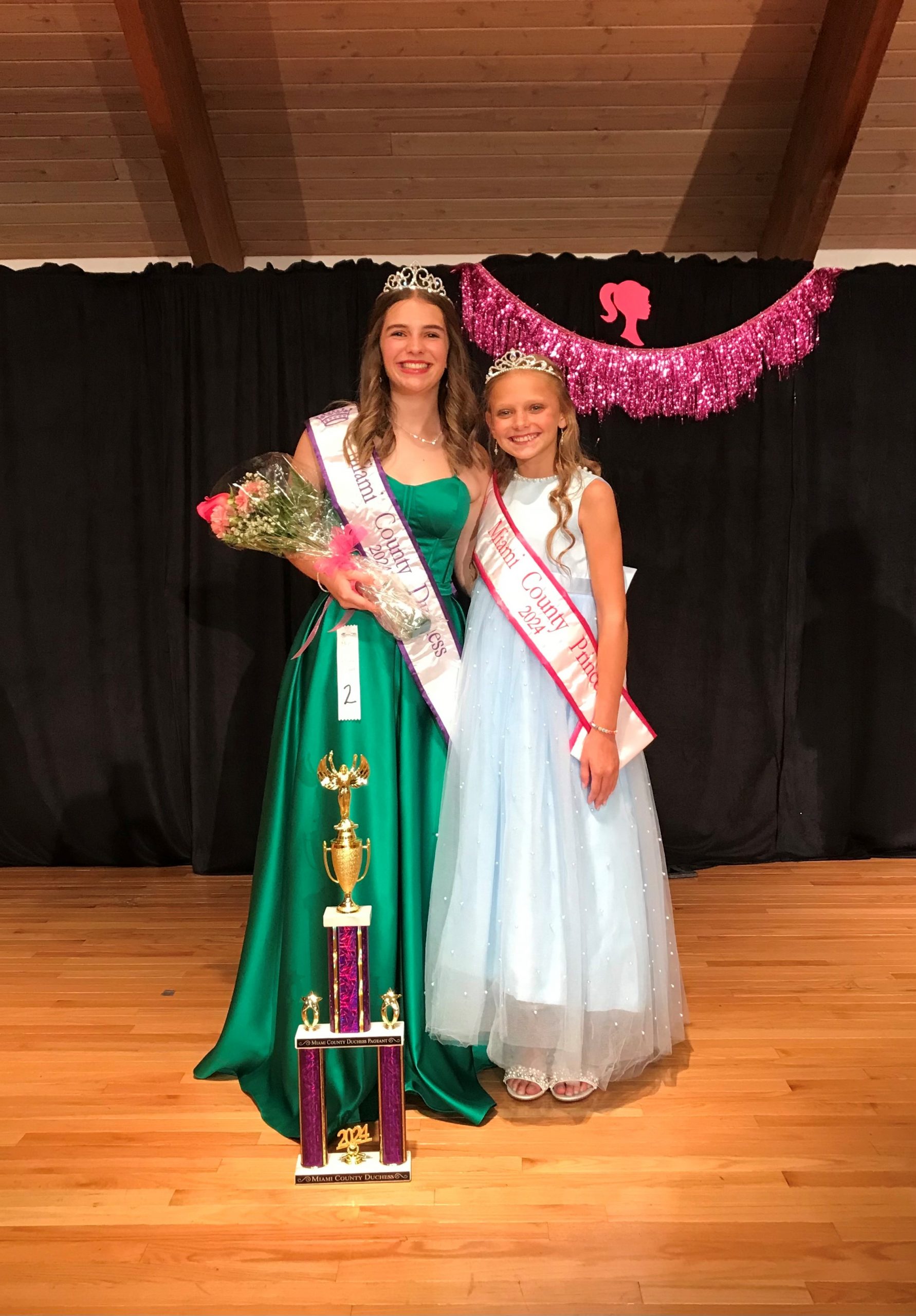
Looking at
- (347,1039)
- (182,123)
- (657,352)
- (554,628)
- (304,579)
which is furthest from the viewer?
(304,579)

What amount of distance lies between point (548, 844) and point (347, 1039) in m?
0.48

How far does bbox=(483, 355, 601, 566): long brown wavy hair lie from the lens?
6.40 ft

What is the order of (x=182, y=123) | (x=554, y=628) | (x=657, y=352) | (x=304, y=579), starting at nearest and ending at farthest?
(x=554, y=628)
(x=182, y=123)
(x=657, y=352)
(x=304, y=579)

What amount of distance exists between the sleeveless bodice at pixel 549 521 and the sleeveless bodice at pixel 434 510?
0.32ft

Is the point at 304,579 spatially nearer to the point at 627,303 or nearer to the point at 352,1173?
the point at 627,303

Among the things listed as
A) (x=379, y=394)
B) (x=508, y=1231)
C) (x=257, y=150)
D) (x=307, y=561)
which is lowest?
(x=508, y=1231)

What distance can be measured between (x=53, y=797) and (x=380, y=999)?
1972 millimetres

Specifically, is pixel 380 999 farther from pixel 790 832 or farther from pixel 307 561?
pixel 790 832

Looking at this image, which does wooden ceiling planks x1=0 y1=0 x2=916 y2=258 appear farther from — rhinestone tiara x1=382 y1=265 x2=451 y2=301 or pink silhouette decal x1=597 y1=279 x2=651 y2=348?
rhinestone tiara x1=382 y1=265 x2=451 y2=301

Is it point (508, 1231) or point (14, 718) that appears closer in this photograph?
point (508, 1231)

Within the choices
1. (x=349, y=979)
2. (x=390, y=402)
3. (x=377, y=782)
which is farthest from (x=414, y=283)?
(x=349, y=979)

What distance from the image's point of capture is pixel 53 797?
3.49 m

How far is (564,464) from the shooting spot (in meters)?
1.99

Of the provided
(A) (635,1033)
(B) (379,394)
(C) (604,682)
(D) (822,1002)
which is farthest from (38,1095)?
(D) (822,1002)
